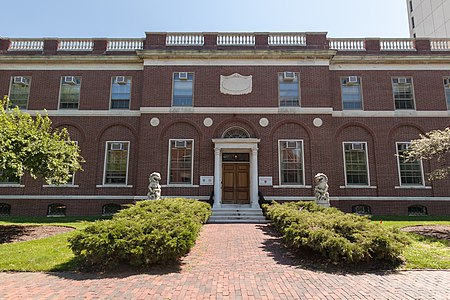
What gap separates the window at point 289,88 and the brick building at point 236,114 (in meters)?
0.06

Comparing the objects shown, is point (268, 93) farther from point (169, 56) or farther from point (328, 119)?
point (169, 56)

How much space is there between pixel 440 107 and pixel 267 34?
10644 millimetres

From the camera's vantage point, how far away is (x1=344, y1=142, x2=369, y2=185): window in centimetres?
1603

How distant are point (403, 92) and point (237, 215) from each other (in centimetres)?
1202

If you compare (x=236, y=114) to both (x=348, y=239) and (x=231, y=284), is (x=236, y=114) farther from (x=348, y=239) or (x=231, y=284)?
(x=231, y=284)

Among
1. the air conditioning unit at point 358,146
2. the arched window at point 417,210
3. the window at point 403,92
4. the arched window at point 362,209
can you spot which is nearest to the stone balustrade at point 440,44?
the window at point 403,92

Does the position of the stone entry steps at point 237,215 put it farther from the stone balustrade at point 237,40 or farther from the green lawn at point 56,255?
the stone balustrade at point 237,40

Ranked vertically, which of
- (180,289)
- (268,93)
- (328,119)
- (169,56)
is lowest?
(180,289)

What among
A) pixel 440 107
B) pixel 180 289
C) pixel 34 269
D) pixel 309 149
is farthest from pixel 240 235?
pixel 440 107

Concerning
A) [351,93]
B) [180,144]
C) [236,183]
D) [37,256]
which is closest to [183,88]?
[180,144]

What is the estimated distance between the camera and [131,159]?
53.4ft

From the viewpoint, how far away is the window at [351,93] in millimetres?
16812

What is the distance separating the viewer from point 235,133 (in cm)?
1620

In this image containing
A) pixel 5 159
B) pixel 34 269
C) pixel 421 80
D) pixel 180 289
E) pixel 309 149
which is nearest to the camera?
pixel 180 289
